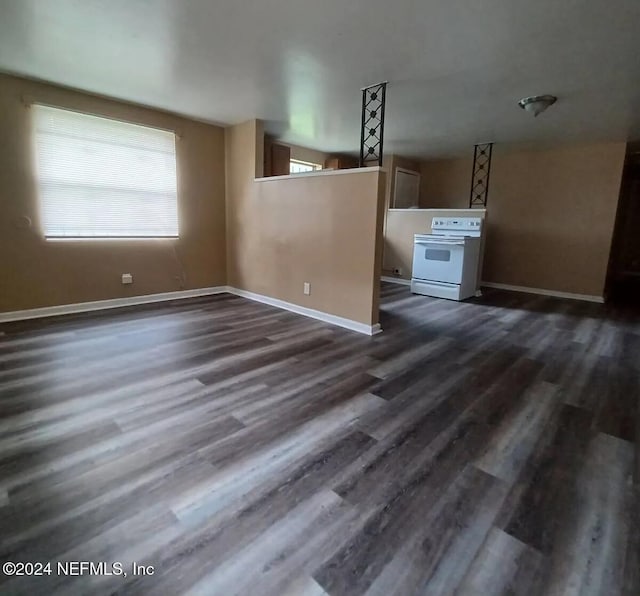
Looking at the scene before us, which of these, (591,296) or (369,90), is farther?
(591,296)

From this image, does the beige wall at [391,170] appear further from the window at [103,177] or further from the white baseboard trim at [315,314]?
the window at [103,177]

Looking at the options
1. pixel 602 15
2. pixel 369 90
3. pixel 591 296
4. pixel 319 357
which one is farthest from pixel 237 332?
pixel 591 296

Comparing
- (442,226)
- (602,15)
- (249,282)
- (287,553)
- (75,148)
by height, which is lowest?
(287,553)

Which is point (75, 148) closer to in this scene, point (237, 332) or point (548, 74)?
point (237, 332)

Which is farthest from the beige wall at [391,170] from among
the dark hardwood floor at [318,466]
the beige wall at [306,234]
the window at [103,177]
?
the dark hardwood floor at [318,466]

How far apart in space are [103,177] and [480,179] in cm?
608

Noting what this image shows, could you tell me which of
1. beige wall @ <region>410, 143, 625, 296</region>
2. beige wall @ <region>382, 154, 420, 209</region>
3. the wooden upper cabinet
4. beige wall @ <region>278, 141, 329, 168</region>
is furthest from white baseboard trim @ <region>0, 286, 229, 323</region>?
beige wall @ <region>410, 143, 625, 296</region>

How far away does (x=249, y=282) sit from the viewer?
5.02 meters

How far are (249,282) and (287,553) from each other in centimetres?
409

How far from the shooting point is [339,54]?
2697 millimetres

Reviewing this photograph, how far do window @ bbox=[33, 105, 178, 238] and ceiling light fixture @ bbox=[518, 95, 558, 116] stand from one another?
407cm

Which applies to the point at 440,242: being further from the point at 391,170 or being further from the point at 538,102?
the point at 391,170

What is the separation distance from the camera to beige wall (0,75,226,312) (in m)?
3.44

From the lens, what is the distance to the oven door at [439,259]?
505cm
